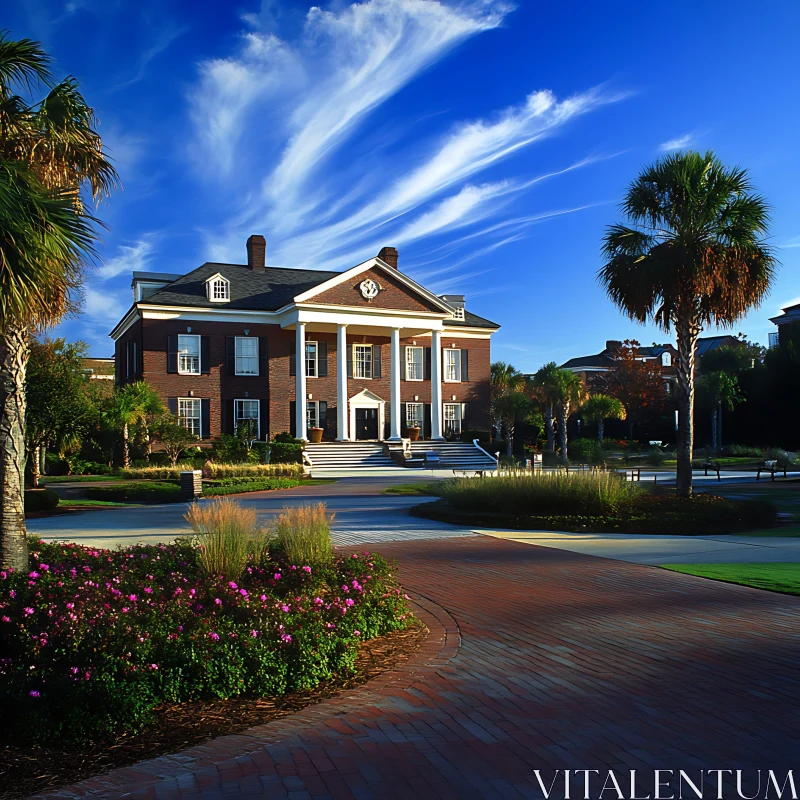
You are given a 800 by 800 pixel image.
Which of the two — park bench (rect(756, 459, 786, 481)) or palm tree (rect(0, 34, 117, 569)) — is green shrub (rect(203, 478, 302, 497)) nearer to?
palm tree (rect(0, 34, 117, 569))

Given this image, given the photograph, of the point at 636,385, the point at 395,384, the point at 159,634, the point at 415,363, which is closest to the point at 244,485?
the point at 395,384

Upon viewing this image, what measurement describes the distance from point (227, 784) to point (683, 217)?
618 inches

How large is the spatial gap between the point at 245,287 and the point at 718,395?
27606 millimetres

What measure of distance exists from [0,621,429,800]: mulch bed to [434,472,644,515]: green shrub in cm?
936

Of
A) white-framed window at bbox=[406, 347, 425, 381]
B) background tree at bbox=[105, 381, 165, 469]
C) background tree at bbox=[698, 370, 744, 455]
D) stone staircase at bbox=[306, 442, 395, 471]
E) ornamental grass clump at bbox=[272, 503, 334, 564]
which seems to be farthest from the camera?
white-framed window at bbox=[406, 347, 425, 381]

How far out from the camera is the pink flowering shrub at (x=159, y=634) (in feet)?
15.4

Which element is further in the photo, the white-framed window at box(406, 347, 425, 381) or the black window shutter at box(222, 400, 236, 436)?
the white-framed window at box(406, 347, 425, 381)

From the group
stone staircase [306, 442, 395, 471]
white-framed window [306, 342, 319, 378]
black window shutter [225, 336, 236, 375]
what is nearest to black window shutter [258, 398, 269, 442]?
black window shutter [225, 336, 236, 375]

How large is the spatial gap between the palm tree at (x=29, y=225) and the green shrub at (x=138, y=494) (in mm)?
14043

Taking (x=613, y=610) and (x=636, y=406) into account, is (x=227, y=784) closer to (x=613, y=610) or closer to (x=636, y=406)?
(x=613, y=610)

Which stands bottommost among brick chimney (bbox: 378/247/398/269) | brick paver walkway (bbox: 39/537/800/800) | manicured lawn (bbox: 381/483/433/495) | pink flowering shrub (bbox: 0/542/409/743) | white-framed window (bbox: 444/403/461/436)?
manicured lawn (bbox: 381/483/433/495)

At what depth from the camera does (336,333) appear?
44.1 meters

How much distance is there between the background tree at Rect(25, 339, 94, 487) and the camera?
72.5 feet

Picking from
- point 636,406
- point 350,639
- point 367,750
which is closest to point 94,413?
point 350,639
